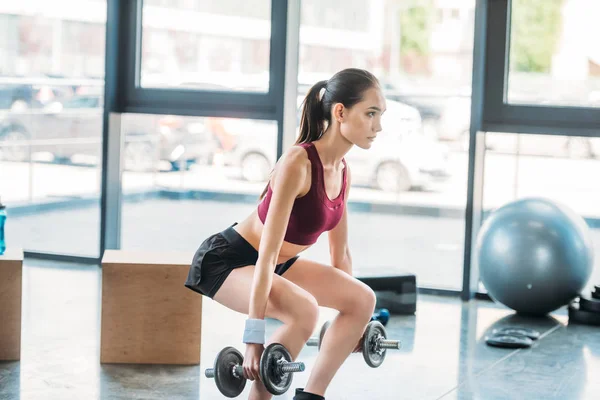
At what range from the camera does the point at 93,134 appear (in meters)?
4.78

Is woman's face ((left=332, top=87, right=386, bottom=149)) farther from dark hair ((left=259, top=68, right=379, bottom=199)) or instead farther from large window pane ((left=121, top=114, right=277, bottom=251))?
large window pane ((left=121, top=114, right=277, bottom=251))

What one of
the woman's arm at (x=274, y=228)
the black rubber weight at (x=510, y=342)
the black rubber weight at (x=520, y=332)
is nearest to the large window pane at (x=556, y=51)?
the black rubber weight at (x=520, y=332)

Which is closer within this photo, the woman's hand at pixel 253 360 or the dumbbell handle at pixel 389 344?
the woman's hand at pixel 253 360

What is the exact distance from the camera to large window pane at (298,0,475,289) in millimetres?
4379

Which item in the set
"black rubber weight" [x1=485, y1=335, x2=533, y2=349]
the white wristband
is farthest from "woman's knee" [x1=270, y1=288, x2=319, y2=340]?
"black rubber weight" [x1=485, y1=335, x2=533, y2=349]

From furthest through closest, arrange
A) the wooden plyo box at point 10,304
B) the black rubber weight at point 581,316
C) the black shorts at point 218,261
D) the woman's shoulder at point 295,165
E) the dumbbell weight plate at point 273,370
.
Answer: the black rubber weight at point 581,316 → the wooden plyo box at point 10,304 → the black shorts at point 218,261 → the woman's shoulder at point 295,165 → the dumbbell weight plate at point 273,370

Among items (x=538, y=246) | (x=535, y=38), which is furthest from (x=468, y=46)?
(x=538, y=246)

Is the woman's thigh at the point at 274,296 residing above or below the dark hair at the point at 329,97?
below

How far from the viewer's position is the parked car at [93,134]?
474 centimetres

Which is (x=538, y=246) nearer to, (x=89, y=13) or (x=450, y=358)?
(x=450, y=358)

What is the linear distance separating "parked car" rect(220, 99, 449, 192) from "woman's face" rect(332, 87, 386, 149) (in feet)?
7.10

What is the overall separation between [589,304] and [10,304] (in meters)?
2.43

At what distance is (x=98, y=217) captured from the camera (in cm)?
490

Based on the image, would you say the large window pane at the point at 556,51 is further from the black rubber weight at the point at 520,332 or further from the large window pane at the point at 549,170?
the black rubber weight at the point at 520,332
